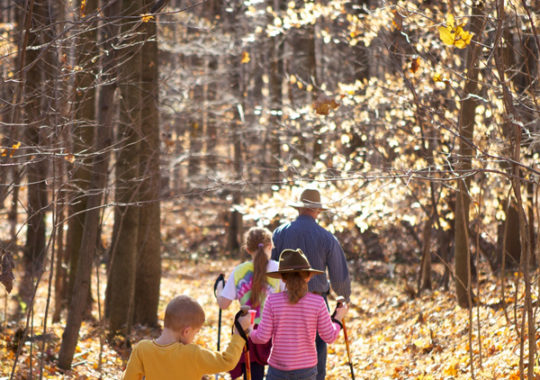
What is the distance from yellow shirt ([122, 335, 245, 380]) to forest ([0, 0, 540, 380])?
1.62 metres

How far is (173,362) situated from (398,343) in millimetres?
6870

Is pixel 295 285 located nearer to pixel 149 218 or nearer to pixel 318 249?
pixel 318 249

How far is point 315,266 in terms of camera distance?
7164mm

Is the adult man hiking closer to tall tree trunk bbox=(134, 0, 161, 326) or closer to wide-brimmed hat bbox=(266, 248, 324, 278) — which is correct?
wide-brimmed hat bbox=(266, 248, 324, 278)

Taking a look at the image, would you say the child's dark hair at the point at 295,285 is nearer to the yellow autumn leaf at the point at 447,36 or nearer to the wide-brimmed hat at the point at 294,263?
the wide-brimmed hat at the point at 294,263

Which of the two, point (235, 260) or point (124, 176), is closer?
point (124, 176)

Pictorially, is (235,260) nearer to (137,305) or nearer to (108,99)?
(137,305)

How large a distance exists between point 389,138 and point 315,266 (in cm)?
735

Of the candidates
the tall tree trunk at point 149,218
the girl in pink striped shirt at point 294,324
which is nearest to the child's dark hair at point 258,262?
the girl in pink striped shirt at point 294,324

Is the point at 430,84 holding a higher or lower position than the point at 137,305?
higher

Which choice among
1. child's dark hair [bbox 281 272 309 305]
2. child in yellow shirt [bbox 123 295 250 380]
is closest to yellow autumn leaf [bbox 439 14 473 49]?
child's dark hair [bbox 281 272 309 305]

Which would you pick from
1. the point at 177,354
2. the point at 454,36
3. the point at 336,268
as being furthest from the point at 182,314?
the point at 336,268

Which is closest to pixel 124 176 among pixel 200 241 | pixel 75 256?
pixel 75 256

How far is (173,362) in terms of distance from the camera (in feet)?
14.1
